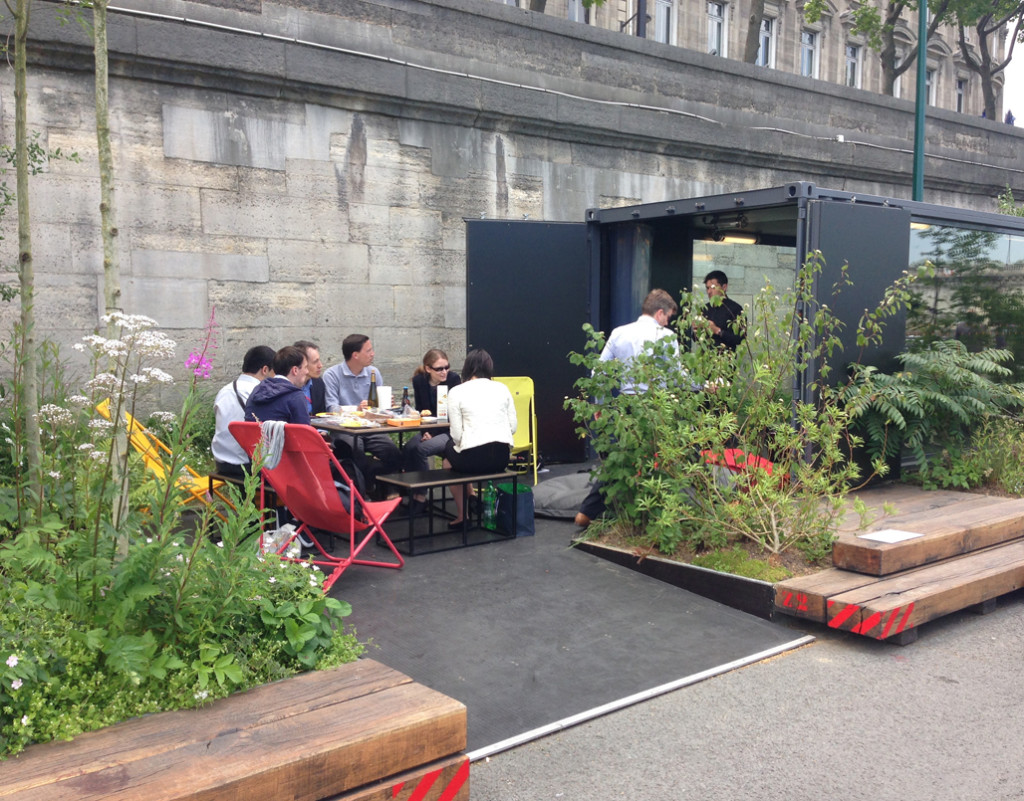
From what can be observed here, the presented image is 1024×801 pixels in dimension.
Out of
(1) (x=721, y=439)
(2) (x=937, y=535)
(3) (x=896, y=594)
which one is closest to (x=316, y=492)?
(1) (x=721, y=439)

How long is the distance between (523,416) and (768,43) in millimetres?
23865

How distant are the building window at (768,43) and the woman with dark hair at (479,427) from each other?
25.0 metres

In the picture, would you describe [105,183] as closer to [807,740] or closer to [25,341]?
[25,341]

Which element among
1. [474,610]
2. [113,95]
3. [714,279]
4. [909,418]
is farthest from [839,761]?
[113,95]

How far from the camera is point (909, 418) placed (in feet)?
24.7

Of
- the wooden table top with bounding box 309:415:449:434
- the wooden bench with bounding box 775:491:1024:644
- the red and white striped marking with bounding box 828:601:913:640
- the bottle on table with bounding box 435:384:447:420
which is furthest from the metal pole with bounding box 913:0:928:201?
the red and white striped marking with bounding box 828:601:913:640

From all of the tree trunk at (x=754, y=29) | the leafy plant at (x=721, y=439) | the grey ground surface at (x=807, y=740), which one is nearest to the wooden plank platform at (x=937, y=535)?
the leafy plant at (x=721, y=439)

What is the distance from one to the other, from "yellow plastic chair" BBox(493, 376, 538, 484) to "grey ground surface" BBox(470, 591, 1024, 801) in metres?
4.32

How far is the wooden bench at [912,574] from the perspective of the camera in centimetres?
510

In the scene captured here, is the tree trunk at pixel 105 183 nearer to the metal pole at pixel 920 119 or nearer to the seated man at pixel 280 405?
the seated man at pixel 280 405

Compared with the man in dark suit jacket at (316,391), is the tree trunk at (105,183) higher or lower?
higher

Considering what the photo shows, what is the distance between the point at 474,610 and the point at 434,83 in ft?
22.5

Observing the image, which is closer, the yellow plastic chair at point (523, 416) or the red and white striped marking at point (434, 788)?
the red and white striped marking at point (434, 788)

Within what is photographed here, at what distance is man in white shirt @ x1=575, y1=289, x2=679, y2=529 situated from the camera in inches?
282
